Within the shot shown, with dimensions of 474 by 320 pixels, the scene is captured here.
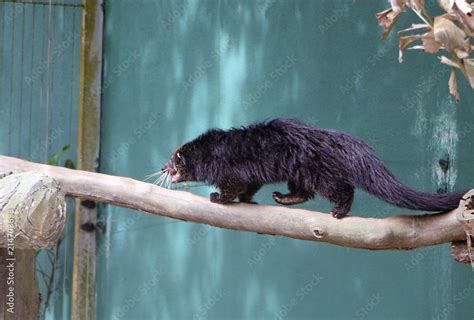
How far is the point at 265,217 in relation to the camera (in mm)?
4180

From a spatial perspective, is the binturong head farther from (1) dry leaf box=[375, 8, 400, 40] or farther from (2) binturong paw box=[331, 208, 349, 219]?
(1) dry leaf box=[375, 8, 400, 40]

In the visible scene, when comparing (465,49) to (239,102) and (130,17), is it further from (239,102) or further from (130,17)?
(130,17)

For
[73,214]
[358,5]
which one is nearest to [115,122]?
[73,214]

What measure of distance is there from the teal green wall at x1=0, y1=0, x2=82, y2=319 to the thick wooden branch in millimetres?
2406

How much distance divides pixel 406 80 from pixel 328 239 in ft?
7.28

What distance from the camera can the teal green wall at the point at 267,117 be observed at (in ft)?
19.7

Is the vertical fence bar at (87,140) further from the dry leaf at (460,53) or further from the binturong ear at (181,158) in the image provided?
the dry leaf at (460,53)

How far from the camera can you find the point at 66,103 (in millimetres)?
6609

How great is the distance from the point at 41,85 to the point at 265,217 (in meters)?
2.97

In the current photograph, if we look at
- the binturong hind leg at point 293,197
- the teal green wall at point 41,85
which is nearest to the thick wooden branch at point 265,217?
the binturong hind leg at point 293,197

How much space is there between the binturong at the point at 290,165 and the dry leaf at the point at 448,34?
1245 millimetres

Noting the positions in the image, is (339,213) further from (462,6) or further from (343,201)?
(462,6)

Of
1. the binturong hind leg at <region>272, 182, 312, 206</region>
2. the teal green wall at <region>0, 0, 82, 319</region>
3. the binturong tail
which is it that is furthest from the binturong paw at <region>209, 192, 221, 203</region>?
the teal green wall at <region>0, 0, 82, 319</region>

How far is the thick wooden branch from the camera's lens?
13.1 feet
